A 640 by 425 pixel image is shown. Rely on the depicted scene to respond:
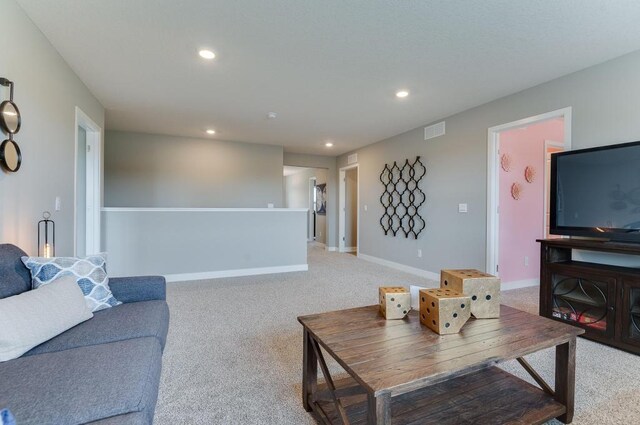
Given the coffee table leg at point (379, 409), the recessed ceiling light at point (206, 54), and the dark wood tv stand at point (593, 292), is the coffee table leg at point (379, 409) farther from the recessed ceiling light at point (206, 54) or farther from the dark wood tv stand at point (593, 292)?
the recessed ceiling light at point (206, 54)

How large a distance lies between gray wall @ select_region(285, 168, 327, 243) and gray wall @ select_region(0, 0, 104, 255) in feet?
18.6

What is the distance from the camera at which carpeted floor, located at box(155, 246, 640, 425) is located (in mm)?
1561

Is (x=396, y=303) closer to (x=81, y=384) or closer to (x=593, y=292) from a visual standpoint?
(x=81, y=384)

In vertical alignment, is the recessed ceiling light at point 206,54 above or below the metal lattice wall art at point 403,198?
above

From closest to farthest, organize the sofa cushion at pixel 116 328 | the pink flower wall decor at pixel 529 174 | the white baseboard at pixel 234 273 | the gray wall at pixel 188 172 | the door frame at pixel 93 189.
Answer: the sofa cushion at pixel 116 328 → the door frame at pixel 93 189 → the pink flower wall decor at pixel 529 174 → the white baseboard at pixel 234 273 → the gray wall at pixel 188 172

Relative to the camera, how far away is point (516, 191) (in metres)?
3.97

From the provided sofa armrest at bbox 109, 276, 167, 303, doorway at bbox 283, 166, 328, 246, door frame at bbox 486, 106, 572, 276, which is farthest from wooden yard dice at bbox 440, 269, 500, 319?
doorway at bbox 283, 166, 328, 246

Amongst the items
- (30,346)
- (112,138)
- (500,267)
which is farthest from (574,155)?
(112,138)

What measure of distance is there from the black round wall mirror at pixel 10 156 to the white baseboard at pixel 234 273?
8.23 feet

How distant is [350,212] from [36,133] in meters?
6.11

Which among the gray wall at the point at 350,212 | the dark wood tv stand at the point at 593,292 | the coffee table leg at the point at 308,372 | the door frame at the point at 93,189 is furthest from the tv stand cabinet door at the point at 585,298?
the door frame at the point at 93,189

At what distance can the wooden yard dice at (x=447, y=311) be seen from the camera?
1412mm

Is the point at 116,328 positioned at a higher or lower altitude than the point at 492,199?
lower

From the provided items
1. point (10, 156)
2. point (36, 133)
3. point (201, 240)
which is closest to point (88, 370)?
point (10, 156)
